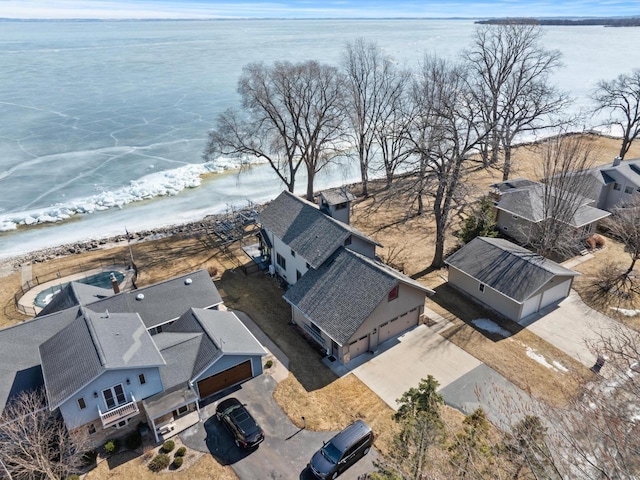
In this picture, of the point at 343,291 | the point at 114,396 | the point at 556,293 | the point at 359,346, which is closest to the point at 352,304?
the point at 343,291

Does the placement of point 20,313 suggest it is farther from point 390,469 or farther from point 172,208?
point 390,469

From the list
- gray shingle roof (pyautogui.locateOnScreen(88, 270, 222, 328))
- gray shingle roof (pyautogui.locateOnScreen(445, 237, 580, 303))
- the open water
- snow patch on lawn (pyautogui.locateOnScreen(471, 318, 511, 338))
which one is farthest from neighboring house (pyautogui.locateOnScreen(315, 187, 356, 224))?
the open water

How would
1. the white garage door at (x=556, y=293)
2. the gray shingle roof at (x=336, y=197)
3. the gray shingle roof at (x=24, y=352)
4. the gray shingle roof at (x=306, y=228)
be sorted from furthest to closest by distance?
1. the gray shingle roof at (x=336, y=197)
2. the white garage door at (x=556, y=293)
3. the gray shingle roof at (x=306, y=228)
4. the gray shingle roof at (x=24, y=352)

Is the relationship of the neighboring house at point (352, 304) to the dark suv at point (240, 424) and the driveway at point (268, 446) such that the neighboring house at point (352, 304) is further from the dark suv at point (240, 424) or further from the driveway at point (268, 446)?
the dark suv at point (240, 424)

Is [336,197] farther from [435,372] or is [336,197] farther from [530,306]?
[530,306]

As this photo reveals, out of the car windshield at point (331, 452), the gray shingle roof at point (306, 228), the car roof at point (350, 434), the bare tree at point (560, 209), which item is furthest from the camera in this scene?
the bare tree at point (560, 209)

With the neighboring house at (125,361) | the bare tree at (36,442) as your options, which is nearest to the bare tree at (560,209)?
the neighboring house at (125,361)
